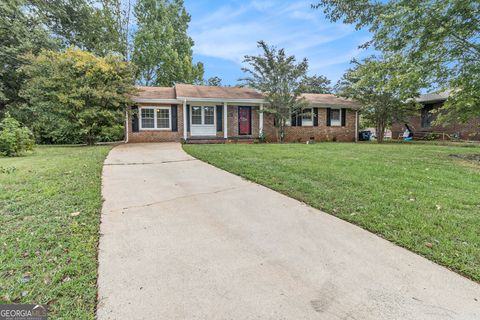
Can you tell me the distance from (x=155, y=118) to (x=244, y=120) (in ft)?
16.9

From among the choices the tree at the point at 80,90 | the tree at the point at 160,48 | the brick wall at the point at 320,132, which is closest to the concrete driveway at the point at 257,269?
the tree at the point at 80,90

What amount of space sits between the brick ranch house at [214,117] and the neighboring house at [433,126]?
576cm

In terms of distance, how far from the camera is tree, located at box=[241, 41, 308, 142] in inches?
548

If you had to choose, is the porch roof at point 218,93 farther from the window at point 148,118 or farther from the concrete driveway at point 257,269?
the concrete driveway at point 257,269

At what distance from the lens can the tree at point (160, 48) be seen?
24438 millimetres

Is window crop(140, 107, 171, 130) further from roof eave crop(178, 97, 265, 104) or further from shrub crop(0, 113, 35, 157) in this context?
shrub crop(0, 113, 35, 157)

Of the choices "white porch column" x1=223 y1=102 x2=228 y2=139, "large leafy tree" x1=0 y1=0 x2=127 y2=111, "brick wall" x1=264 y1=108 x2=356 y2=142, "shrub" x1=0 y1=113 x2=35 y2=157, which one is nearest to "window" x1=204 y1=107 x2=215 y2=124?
"white porch column" x1=223 y1=102 x2=228 y2=139

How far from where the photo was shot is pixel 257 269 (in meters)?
2.39

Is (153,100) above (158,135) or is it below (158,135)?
above

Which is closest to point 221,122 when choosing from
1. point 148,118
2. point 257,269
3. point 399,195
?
point 148,118

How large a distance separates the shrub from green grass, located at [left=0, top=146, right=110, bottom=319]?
15.1 ft

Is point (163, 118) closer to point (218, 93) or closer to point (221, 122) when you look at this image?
point (221, 122)

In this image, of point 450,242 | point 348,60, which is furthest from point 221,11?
point 450,242

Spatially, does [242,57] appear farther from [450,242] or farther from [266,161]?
[450,242]
